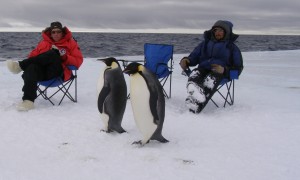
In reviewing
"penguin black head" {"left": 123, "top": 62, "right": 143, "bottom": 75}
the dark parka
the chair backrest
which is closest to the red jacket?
the chair backrest

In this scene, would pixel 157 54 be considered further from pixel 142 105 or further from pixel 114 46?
pixel 114 46

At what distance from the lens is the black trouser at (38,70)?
16.0 ft

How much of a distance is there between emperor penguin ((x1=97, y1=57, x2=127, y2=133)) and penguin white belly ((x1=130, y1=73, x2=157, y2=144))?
36 cm

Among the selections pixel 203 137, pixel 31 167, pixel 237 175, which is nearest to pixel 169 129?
pixel 203 137

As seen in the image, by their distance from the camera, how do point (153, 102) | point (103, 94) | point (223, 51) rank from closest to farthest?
1. point (153, 102)
2. point (103, 94)
3. point (223, 51)

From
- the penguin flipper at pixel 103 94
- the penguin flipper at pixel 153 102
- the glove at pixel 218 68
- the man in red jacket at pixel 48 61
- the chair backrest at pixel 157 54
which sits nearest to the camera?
the penguin flipper at pixel 153 102

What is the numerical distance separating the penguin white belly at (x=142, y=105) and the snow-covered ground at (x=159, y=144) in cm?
16

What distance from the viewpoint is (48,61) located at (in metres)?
5.04

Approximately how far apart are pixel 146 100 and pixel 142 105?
0.06 meters

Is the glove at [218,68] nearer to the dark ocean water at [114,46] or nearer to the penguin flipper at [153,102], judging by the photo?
the penguin flipper at [153,102]

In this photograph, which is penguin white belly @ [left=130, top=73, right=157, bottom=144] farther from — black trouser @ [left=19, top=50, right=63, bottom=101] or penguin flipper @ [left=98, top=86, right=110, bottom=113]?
black trouser @ [left=19, top=50, right=63, bottom=101]

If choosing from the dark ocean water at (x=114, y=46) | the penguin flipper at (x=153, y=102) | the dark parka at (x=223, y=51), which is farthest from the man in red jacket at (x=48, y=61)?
the dark ocean water at (x=114, y=46)

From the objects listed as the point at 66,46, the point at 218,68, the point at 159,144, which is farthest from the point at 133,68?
the point at 66,46

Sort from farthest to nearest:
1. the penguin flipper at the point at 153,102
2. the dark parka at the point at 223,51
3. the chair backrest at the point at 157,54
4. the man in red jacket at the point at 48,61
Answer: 1. the chair backrest at the point at 157,54
2. the dark parka at the point at 223,51
3. the man in red jacket at the point at 48,61
4. the penguin flipper at the point at 153,102
